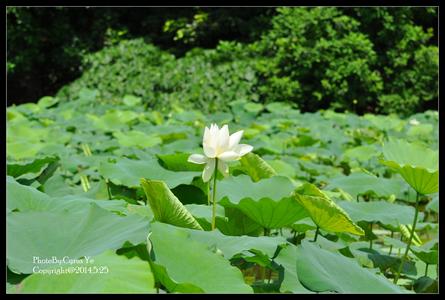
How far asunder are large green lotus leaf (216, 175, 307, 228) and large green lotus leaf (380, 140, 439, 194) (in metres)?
0.25

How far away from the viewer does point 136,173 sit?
72.1 inches

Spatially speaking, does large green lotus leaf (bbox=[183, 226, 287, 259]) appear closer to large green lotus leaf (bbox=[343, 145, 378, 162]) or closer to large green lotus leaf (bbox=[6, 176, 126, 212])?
large green lotus leaf (bbox=[6, 176, 126, 212])

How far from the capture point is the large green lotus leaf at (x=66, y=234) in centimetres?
107

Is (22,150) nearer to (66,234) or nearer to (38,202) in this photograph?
(38,202)

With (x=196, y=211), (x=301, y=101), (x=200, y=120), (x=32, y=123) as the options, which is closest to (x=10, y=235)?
(x=196, y=211)

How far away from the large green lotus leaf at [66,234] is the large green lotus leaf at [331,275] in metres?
0.24

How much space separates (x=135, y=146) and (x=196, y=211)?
1.86 meters

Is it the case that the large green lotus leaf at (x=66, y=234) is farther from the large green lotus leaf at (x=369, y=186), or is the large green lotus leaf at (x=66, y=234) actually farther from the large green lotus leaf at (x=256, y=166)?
the large green lotus leaf at (x=369, y=186)

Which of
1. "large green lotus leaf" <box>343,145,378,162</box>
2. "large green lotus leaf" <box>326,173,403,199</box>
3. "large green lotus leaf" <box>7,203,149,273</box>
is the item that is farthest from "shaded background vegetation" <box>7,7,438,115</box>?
"large green lotus leaf" <box>7,203,149,273</box>

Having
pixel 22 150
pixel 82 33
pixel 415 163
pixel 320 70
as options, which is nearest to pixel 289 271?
pixel 415 163

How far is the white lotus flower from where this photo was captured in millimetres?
1395

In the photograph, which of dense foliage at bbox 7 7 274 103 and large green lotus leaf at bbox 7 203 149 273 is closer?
large green lotus leaf at bbox 7 203 149 273

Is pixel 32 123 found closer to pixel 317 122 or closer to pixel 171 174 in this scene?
pixel 317 122
